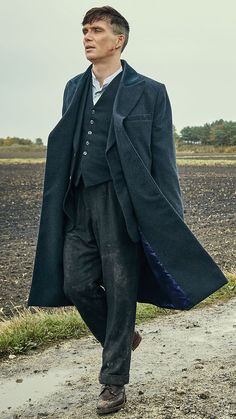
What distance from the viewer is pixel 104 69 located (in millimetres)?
3926

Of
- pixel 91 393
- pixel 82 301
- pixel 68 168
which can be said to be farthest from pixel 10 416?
pixel 68 168

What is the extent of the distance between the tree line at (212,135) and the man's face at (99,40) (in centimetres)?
10386

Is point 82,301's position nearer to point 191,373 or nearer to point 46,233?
point 46,233

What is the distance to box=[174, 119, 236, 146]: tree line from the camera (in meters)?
108

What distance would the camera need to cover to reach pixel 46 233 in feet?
13.5

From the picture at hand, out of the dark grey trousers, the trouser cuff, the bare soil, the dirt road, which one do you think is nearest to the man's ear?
the dark grey trousers

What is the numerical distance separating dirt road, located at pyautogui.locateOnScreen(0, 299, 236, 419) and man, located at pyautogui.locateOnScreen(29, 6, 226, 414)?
0.90ft

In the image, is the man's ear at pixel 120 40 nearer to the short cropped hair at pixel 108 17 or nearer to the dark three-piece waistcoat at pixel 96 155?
the short cropped hair at pixel 108 17

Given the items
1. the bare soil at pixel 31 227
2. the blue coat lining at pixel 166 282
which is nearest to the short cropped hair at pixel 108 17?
the blue coat lining at pixel 166 282

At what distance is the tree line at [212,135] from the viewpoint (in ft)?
356

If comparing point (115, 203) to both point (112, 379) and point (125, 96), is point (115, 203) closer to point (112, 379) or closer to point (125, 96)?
point (125, 96)

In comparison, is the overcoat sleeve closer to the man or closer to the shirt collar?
the man

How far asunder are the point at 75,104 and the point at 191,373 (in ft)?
6.38

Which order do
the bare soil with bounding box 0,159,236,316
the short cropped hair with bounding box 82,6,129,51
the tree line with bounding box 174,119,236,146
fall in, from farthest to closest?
the tree line with bounding box 174,119,236,146, the bare soil with bounding box 0,159,236,316, the short cropped hair with bounding box 82,6,129,51
